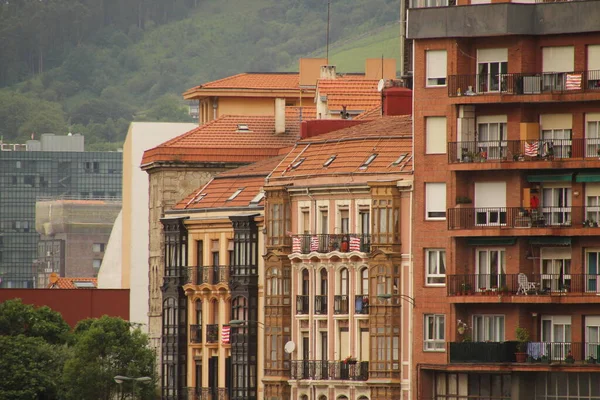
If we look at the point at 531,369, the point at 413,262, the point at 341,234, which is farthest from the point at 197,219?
the point at 531,369

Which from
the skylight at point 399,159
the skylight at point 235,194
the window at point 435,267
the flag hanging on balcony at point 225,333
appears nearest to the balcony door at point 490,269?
the window at point 435,267

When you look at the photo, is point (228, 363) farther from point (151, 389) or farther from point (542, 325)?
point (542, 325)

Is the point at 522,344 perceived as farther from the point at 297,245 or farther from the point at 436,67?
the point at 297,245

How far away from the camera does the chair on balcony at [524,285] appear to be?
123m

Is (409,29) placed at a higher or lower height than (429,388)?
higher

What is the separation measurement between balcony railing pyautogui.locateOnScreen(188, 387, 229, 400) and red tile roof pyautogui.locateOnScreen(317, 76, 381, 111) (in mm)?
27480

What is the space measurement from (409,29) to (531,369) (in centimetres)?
1944

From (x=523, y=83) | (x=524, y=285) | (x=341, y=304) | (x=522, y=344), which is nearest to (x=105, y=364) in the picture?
(x=341, y=304)

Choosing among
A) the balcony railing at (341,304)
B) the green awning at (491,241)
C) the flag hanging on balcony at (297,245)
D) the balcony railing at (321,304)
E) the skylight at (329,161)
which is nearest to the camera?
the green awning at (491,241)

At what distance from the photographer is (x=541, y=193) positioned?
407 feet

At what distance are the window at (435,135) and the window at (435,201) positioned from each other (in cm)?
186

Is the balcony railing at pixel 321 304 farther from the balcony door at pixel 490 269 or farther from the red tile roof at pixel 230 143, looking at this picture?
the red tile roof at pixel 230 143

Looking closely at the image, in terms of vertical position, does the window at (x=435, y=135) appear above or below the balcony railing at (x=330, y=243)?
above

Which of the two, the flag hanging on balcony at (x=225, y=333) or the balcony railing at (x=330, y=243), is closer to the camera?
the balcony railing at (x=330, y=243)
